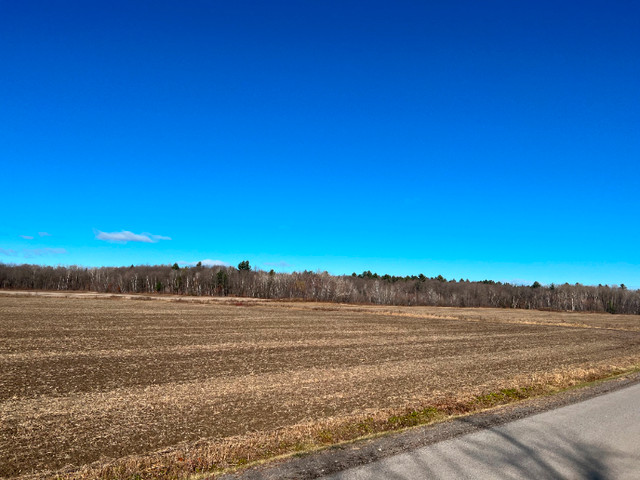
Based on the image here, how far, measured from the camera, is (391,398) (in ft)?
43.4

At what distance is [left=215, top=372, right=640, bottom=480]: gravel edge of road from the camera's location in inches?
286

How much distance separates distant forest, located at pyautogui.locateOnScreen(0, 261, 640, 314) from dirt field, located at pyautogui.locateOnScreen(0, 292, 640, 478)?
113658 millimetres

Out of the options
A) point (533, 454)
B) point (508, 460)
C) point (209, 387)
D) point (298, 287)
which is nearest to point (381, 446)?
point (508, 460)

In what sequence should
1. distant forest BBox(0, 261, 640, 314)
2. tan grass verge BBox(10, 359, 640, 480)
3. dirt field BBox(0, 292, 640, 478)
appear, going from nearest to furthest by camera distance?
tan grass verge BBox(10, 359, 640, 480)
dirt field BBox(0, 292, 640, 478)
distant forest BBox(0, 261, 640, 314)

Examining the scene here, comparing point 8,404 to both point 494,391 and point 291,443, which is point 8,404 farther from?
point 494,391

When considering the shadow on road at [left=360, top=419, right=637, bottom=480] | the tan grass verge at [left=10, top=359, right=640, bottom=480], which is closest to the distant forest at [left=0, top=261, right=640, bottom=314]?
the tan grass verge at [left=10, top=359, right=640, bottom=480]

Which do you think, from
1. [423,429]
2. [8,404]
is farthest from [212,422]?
[8,404]

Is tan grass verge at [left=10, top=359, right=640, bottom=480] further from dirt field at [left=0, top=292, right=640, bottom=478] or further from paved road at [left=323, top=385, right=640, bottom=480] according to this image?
paved road at [left=323, top=385, right=640, bottom=480]

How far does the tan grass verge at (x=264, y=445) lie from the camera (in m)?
7.41

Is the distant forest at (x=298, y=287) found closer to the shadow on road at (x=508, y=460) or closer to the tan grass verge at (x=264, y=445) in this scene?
the tan grass verge at (x=264, y=445)

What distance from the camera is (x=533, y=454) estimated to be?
7961 millimetres

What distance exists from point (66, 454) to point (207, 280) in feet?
494

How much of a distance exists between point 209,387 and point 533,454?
9463 mm

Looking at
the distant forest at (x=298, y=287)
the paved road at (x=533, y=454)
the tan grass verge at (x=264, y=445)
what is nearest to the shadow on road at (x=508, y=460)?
the paved road at (x=533, y=454)
